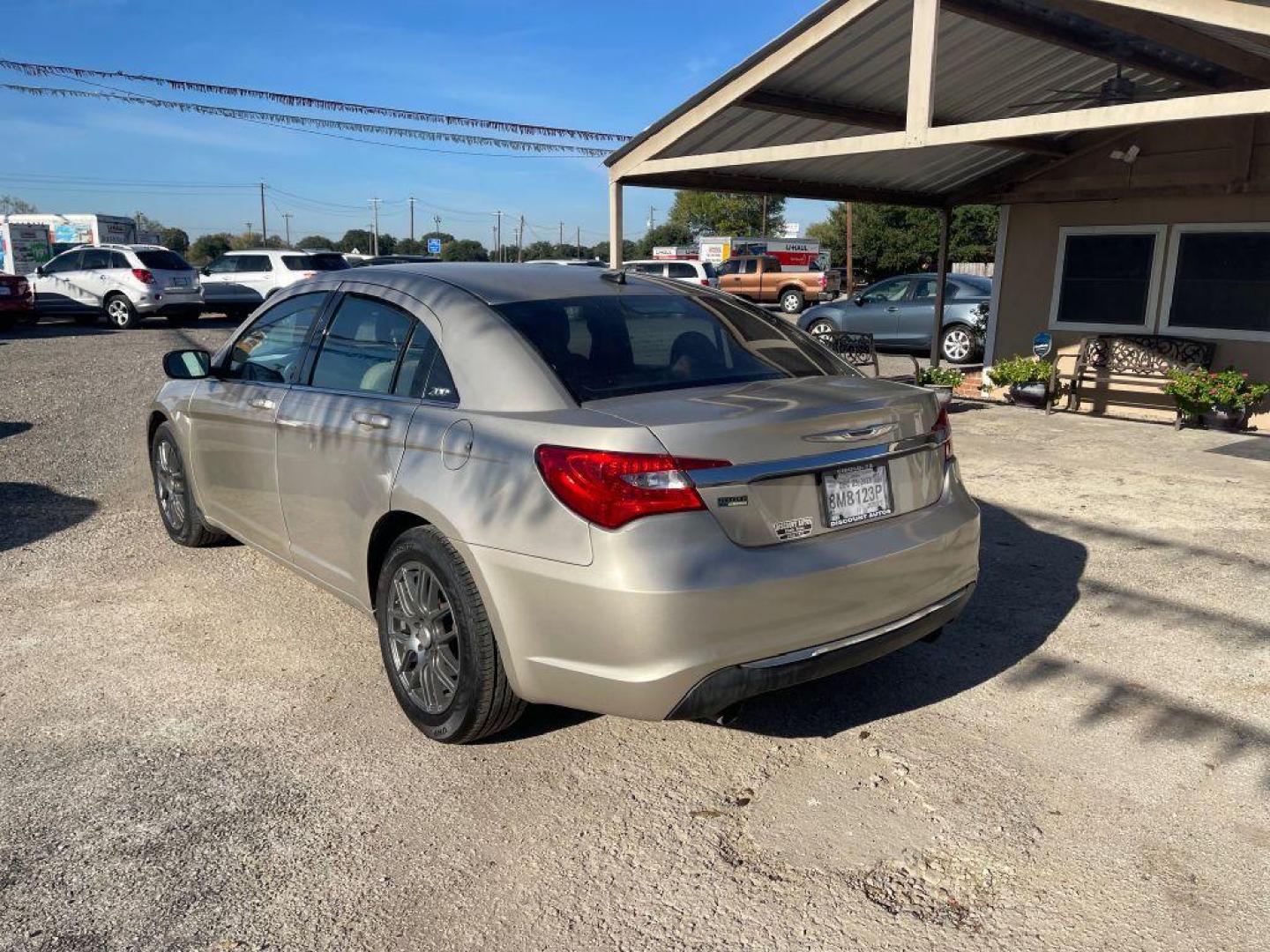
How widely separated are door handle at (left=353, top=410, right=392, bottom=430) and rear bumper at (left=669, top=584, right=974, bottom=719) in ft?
4.84

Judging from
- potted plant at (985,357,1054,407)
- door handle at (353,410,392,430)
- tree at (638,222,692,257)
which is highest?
tree at (638,222,692,257)

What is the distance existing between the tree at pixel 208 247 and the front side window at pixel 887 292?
6235cm

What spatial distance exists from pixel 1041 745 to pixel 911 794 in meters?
0.62

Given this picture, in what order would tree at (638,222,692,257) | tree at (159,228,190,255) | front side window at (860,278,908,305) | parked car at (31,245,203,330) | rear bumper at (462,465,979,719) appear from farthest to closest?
tree at (638,222,692,257) < tree at (159,228,190,255) < parked car at (31,245,203,330) < front side window at (860,278,908,305) < rear bumper at (462,465,979,719)

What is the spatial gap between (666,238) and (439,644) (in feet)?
295

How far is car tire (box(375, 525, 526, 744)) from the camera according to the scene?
9.93 ft

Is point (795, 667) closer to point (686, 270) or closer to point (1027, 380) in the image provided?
point (1027, 380)

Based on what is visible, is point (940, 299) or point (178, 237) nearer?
point (940, 299)

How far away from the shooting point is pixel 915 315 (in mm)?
17016

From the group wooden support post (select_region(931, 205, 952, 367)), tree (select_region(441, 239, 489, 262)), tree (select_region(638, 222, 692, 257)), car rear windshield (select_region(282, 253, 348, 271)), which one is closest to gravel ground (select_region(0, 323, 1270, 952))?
wooden support post (select_region(931, 205, 952, 367))

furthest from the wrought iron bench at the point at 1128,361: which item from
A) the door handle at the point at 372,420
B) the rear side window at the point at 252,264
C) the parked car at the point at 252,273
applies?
the rear side window at the point at 252,264

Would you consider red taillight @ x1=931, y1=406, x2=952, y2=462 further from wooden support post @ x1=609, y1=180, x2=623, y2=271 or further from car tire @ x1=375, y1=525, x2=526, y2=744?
wooden support post @ x1=609, y1=180, x2=623, y2=271

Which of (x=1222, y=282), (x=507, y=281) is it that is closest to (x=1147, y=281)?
(x=1222, y=282)

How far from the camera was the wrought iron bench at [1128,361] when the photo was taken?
32.5 feet
